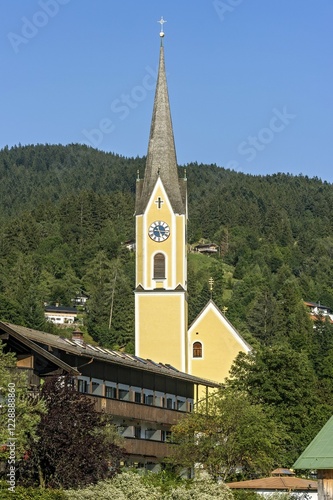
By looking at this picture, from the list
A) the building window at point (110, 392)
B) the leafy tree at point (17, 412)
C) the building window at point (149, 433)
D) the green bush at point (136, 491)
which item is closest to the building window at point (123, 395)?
the building window at point (110, 392)

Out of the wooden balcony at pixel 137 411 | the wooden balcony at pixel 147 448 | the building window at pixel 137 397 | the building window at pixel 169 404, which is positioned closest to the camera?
the wooden balcony at pixel 137 411

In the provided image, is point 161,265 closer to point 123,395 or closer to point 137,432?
point 137,432

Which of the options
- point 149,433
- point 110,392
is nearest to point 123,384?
point 110,392

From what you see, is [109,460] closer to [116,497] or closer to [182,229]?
[116,497]

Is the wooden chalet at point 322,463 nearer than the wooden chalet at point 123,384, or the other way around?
the wooden chalet at point 322,463

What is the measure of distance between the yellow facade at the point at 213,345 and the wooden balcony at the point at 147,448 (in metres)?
18.6

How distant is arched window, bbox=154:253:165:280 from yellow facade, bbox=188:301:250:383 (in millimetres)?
4019

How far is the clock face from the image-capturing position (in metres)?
81.4

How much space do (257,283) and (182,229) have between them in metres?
114

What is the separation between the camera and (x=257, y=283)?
19500 cm

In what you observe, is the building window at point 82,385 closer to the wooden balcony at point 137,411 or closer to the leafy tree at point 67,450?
the wooden balcony at point 137,411

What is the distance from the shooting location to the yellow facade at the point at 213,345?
267 ft

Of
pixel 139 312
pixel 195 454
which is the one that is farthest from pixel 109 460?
pixel 139 312

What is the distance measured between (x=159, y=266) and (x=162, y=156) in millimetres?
8419
